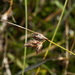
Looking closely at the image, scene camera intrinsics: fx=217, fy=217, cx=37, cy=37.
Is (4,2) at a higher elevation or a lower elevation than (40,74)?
higher

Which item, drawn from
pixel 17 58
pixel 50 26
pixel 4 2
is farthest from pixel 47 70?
pixel 4 2

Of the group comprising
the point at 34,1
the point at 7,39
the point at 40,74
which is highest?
the point at 34,1

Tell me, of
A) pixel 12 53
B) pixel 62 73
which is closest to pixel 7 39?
pixel 12 53

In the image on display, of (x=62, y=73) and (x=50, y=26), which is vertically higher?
(x=50, y=26)

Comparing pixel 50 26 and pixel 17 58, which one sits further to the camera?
pixel 50 26

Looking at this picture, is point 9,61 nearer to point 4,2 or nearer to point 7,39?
point 7,39

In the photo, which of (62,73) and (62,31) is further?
(62,31)

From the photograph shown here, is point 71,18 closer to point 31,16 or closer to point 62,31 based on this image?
point 62,31

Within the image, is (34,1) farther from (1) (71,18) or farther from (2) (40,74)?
(2) (40,74)
